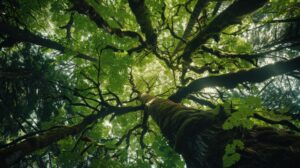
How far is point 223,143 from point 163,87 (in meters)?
6.74

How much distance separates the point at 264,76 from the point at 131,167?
3.19 meters

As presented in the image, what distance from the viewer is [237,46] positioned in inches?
264

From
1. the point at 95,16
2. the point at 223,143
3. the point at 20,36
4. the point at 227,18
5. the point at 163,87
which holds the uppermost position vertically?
the point at 20,36

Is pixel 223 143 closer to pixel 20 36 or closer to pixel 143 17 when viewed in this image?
pixel 143 17

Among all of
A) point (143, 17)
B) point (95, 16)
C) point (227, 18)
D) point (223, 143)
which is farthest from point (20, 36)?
point (223, 143)

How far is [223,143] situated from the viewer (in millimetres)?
2158

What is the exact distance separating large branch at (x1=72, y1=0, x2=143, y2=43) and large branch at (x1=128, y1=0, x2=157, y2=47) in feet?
1.03

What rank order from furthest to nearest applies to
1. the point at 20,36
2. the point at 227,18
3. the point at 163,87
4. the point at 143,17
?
the point at 163,87 → the point at 20,36 → the point at 143,17 → the point at 227,18

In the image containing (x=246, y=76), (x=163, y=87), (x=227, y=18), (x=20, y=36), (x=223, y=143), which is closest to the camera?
(x=223, y=143)

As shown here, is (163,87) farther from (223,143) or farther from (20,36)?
(223,143)

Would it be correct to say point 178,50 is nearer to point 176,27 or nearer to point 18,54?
point 176,27

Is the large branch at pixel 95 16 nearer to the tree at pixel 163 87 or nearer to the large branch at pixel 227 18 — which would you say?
the tree at pixel 163 87

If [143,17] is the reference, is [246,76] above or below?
below

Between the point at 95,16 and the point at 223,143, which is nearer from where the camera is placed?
the point at 223,143
